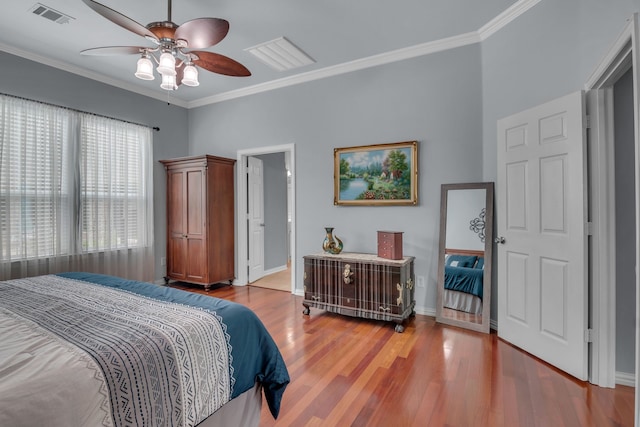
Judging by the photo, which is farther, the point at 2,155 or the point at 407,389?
the point at 2,155

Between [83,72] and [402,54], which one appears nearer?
[402,54]

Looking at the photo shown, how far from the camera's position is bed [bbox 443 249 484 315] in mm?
3139

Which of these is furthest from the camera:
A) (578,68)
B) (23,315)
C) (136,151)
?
(136,151)

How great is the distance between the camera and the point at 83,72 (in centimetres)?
402

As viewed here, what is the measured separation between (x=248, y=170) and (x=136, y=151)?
156cm

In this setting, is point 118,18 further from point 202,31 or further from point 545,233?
point 545,233

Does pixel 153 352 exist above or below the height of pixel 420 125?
below

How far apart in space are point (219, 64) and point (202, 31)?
0.48 metres

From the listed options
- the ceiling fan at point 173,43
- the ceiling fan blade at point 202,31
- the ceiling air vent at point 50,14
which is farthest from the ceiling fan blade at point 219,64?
the ceiling air vent at point 50,14

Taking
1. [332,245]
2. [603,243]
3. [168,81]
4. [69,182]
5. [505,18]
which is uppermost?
[505,18]

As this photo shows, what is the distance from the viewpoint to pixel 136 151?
14.8ft

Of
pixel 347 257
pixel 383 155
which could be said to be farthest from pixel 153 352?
pixel 383 155

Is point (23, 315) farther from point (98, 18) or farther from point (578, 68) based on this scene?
point (578, 68)

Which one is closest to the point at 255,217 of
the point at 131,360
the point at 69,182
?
the point at 69,182
